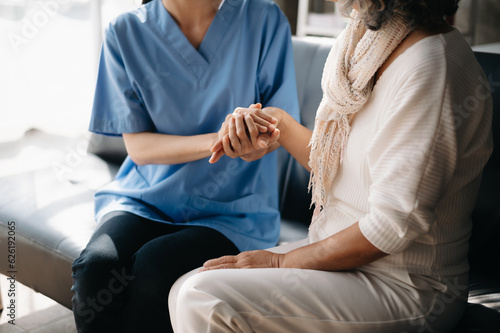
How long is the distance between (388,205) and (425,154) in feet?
0.33

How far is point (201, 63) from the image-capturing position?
1379mm

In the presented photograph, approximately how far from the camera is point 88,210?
5.45 ft

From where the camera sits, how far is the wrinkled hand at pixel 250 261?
1.05m

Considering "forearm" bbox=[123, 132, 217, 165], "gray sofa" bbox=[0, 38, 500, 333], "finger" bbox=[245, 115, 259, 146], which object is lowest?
"gray sofa" bbox=[0, 38, 500, 333]

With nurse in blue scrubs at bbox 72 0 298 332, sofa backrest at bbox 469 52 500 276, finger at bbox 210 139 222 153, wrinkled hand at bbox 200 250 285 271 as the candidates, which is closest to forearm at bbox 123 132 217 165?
nurse in blue scrubs at bbox 72 0 298 332

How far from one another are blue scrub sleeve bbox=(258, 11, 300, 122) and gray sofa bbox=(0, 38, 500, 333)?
9.6 inches

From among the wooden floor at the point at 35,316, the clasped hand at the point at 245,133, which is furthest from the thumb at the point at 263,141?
the wooden floor at the point at 35,316

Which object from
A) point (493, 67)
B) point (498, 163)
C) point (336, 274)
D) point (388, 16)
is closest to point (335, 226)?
point (336, 274)

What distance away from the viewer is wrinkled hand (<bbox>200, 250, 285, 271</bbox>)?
1.05 metres

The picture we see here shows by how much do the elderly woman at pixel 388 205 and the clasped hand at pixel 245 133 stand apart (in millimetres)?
168

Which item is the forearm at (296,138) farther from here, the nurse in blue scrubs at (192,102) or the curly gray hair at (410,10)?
the curly gray hair at (410,10)

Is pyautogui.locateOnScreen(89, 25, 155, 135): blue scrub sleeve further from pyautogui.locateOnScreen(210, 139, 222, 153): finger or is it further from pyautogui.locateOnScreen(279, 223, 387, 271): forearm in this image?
pyautogui.locateOnScreen(279, 223, 387, 271): forearm

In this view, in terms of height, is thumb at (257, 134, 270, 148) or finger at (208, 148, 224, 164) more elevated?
thumb at (257, 134, 270, 148)

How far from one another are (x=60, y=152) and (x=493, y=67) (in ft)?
5.34
